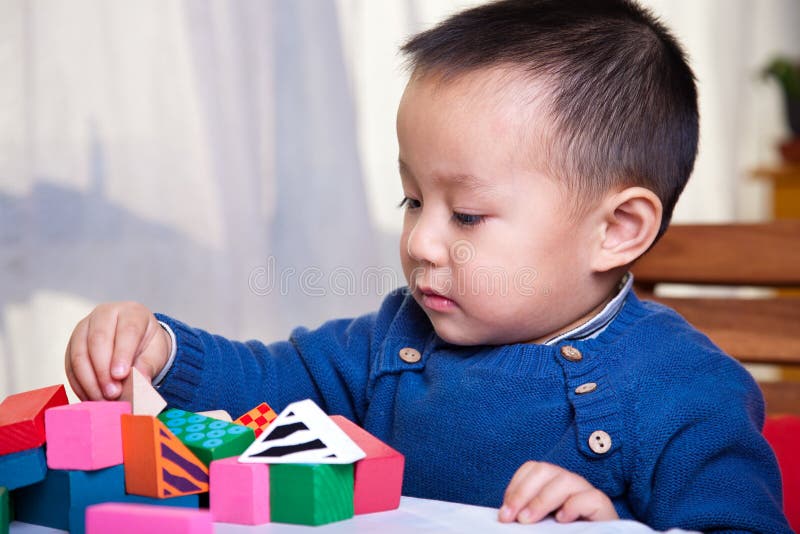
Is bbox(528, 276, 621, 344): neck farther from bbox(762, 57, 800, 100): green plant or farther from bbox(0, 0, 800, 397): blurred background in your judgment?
bbox(762, 57, 800, 100): green plant

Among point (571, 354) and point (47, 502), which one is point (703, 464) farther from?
point (47, 502)

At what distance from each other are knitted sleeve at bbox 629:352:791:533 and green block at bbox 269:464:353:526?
1.06 feet

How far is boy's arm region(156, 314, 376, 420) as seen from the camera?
35.6 inches

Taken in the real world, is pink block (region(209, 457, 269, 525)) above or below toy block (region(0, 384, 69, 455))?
below

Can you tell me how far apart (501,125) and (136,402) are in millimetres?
412

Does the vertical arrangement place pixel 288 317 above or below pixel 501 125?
below

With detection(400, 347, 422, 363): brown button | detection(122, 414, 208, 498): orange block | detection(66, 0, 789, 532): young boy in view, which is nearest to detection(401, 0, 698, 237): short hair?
detection(66, 0, 789, 532): young boy

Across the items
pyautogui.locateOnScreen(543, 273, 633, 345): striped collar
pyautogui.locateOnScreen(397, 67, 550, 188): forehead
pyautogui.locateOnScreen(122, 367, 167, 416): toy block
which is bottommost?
pyautogui.locateOnScreen(543, 273, 633, 345): striped collar

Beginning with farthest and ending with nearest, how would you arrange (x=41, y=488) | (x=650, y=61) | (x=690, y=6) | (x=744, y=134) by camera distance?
(x=744, y=134)
(x=690, y=6)
(x=650, y=61)
(x=41, y=488)

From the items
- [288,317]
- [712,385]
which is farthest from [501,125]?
[288,317]

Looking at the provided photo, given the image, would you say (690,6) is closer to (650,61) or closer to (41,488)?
(650,61)

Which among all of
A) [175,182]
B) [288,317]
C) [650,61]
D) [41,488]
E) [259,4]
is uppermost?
[259,4]

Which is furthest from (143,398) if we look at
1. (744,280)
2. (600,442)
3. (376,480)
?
(744,280)

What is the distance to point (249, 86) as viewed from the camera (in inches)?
57.4
